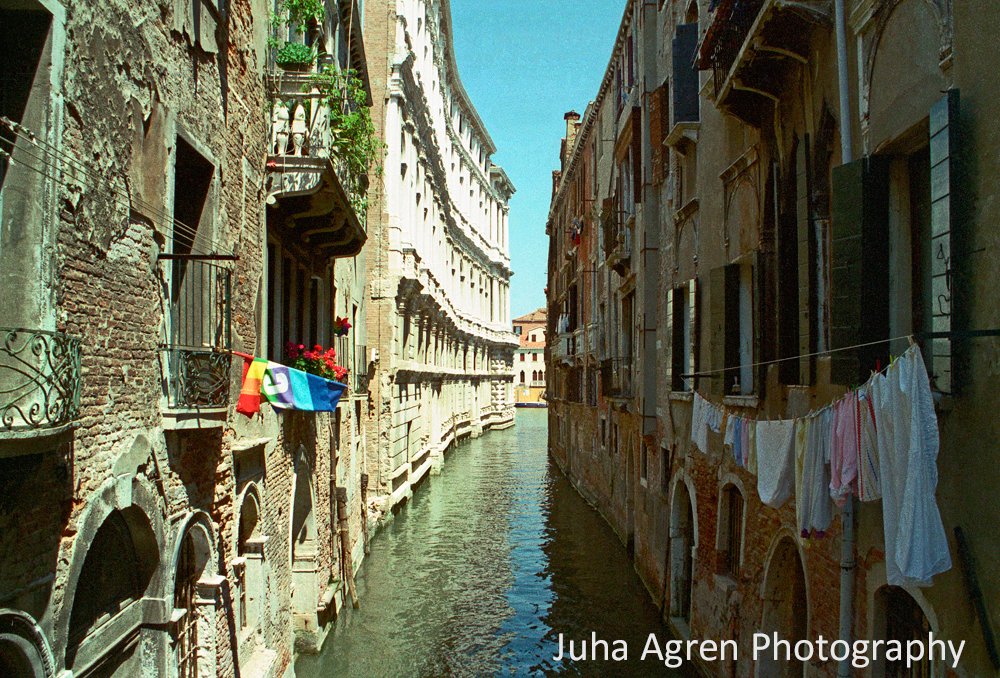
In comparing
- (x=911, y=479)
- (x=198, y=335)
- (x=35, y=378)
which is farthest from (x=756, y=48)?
(x=35, y=378)

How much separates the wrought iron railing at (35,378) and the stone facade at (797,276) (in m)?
4.32

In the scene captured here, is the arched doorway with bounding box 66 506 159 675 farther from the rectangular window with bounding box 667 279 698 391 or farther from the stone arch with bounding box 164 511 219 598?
the rectangular window with bounding box 667 279 698 391

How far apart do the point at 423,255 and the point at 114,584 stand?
2083cm

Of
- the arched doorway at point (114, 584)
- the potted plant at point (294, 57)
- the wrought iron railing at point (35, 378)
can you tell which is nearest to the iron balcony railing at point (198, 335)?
the arched doorway at point (114, 584)

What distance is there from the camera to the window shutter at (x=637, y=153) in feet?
50.1

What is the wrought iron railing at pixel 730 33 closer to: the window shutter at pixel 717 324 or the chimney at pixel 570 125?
the window shutter at pixel 717 324

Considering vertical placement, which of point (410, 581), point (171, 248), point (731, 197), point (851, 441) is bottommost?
point (410, 581)

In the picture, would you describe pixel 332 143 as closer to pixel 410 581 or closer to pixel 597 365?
pixel 410 581

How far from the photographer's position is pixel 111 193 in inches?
212

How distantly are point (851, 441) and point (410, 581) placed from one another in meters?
11.4

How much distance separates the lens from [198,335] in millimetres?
7191

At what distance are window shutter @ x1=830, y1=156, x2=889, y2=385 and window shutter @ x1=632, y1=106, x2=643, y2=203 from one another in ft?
31.5

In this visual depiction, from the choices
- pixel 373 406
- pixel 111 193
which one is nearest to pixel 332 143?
pixel 111 193

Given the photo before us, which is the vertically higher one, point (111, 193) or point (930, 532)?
point (111, 193)
